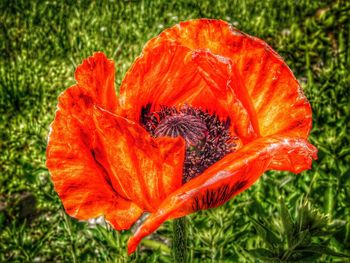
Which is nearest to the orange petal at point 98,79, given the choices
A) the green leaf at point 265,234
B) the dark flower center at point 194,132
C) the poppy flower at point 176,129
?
the poppy flower at point 176,129

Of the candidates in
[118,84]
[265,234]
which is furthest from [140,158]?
[118,84]

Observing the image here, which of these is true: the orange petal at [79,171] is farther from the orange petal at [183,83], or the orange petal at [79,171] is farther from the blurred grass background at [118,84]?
the blurred grass background at [118,84]

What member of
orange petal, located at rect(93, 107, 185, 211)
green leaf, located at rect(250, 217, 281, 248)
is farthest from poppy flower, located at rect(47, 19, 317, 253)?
green leaf, located at rect(250, 217, 281, 248)

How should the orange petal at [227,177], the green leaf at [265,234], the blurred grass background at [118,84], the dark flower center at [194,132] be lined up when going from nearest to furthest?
the orange petal at [227,177]
the dark flower center at [194,132]
the green leaf at [265,234]
the blurred grass background at [118,84]

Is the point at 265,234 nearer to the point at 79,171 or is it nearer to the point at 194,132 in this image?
the point at 194,132

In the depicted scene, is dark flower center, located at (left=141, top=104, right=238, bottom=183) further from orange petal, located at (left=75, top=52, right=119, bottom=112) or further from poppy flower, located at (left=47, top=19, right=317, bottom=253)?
orange petal, located at (left=75, top=52, right=119, bottom=112)

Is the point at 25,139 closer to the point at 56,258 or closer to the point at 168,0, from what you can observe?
the point at 56,258

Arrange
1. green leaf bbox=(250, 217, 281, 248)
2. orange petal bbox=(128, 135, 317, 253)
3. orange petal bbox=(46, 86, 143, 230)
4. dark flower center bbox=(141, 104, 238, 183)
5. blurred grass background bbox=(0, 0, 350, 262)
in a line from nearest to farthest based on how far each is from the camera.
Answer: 1. orange petal bbox=(128, 135, 317, 253)
2. orange petal bbox=(46, 86, 143, 230)
3. dark flower center bbox=(141, 104, 238, 183)
4. green leaf bbox=(250, 217, 281, 248)
5. blurred grass background bbox=(0, 0, 350, 262)
